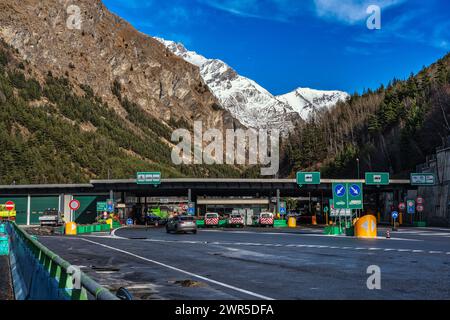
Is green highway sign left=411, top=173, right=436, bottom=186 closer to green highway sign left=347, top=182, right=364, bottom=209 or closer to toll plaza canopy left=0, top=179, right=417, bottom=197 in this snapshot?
toll plaza canopy left=0, top=179, right=417, bottom=197

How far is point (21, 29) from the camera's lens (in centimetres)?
19788

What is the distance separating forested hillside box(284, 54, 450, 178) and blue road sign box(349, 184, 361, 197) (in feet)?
163

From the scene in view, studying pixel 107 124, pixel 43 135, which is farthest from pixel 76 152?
pixel 107 124

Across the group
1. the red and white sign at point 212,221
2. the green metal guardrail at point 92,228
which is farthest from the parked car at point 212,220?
the green metal guardrail at point 92,228

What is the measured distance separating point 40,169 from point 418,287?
444 ft

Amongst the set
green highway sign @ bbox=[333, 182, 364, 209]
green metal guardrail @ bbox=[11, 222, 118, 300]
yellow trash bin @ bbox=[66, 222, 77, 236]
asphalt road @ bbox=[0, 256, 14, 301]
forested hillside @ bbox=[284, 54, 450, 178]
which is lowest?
yellow trash bin @ bbox=[66, 222, 77, 236]

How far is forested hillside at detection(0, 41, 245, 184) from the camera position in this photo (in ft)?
448

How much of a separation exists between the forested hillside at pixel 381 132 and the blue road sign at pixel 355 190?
163 ft

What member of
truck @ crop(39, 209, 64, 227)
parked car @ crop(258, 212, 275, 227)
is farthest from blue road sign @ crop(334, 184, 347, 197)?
truck @ crop(39, 209, 64, 227)

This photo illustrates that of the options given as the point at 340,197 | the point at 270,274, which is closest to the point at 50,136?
the point at 340,197

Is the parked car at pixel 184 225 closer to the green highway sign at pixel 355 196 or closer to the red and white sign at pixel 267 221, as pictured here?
the green highway sign at pixel 355 196

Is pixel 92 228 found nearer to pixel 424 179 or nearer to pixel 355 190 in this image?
pixel 355 190

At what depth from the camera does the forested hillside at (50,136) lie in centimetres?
13650

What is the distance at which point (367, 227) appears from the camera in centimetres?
3428
